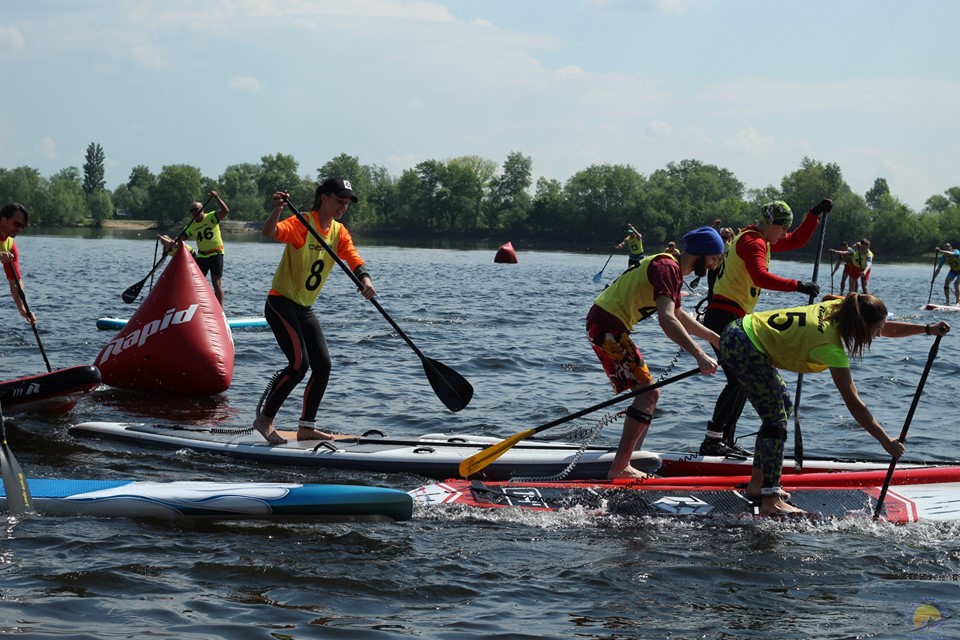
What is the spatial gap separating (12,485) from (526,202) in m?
111

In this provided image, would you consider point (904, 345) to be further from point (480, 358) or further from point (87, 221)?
point (87, 221)

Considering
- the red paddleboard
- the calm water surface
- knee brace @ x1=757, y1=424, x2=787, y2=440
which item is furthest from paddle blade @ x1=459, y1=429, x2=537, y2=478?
knee brace @ x1=757, y1=424, x2=787, y2=440

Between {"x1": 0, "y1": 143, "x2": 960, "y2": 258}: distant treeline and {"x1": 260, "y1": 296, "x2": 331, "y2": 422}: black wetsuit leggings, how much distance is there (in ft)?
296

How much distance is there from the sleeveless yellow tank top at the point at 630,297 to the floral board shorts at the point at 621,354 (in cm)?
11

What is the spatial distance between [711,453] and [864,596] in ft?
8.37

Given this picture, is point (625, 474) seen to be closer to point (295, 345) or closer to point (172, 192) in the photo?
point (295, 345)

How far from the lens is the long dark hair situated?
18.0 feet

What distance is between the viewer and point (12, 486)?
602 cm

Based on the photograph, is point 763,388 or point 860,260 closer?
point 763,388

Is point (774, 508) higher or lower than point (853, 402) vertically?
lower

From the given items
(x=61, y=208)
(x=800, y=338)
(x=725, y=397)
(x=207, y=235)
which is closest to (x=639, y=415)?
(x=725, y=397)

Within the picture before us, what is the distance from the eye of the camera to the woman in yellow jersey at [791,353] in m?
5.54

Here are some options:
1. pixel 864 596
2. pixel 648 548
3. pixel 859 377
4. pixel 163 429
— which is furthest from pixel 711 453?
pixel 859 377

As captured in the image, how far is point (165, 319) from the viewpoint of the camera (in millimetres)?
10273
